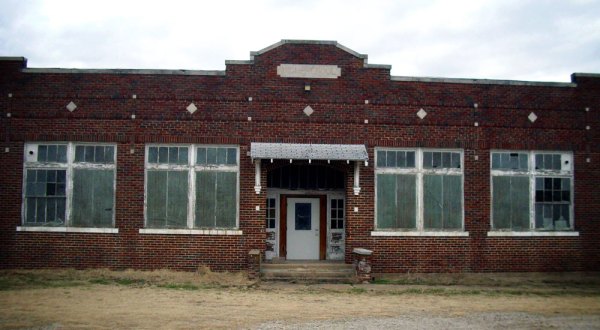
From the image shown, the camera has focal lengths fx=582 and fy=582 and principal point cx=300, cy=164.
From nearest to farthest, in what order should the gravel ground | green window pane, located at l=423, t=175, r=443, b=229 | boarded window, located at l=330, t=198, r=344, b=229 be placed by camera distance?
1. the gravel ground
2. green window pane, located at l=423, t=175, r=443, b=229
3. boarded window, located at l=330, t=198, r=344, b=229

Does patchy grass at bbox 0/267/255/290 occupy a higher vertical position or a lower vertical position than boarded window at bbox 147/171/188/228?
lower

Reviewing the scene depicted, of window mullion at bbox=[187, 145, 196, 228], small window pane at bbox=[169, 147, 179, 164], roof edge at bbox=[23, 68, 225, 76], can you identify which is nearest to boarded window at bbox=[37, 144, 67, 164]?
roof edge at bbox=[23, 68, 225, 76]

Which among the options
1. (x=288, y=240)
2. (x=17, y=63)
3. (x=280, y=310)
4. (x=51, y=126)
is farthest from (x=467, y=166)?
(x=17, y=63)

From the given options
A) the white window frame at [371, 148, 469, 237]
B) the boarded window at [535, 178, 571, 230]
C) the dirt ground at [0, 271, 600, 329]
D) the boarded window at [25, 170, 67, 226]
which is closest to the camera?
the dirt ground at [0, 271, 600, 329]

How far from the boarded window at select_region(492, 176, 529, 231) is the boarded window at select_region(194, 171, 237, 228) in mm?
7856

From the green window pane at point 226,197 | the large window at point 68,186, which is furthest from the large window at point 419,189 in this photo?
the large window at point 68,186

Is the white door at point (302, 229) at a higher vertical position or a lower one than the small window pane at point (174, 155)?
lower

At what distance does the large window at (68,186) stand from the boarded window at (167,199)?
1.12 metres

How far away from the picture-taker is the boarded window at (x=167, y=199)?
16.9 m

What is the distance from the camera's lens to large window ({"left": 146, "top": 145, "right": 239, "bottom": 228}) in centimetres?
1691

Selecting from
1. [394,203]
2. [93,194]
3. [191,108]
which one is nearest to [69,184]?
[93,194]

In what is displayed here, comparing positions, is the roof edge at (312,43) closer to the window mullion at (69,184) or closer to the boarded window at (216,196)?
the boarded window at (216,196)

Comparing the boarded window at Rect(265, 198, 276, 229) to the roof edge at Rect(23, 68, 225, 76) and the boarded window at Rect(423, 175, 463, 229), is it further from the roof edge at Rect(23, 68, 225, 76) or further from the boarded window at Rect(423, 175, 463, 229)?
the boarded window at Rect(423, 175, 463, 229)

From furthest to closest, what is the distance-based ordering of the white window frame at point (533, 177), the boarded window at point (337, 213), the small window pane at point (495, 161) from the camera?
the boarded window at point (337, 213) < the small window pane at point (495, 161) < the white window frame at point (533, 177)
